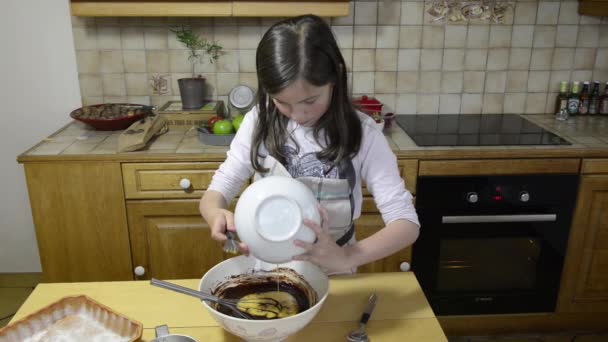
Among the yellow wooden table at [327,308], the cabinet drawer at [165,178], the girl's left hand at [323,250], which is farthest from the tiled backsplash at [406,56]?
the girl's left hand at [323,250]

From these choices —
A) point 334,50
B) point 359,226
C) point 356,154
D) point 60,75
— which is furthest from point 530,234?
point 60,75

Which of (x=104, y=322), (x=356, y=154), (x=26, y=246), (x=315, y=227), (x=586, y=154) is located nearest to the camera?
(x=315, y=227)

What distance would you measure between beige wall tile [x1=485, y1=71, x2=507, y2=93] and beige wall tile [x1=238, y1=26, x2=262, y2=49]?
102 centimetres

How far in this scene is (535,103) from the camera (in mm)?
2379

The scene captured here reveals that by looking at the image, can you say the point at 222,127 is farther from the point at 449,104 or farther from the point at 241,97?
the point at 449,104

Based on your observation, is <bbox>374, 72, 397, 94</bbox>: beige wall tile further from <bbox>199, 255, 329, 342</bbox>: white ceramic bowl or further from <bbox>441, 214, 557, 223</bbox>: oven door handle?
<bbox>199, 255, 329, 342</bbox>: white ceramic bowl

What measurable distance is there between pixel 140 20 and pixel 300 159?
52.4 inches

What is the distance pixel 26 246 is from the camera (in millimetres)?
2480

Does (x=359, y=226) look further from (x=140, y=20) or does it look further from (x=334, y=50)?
(x=140, y=20)

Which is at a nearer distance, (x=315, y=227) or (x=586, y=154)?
(x=315, y=227)

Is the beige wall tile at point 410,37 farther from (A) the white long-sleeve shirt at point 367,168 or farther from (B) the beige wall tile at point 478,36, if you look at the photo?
(A) the white long-sleeve shirt at point 367,168

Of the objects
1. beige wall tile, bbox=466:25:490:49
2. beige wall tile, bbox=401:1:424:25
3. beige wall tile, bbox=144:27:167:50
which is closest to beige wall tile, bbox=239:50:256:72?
beige wall tile, bbox=144:27:167:50

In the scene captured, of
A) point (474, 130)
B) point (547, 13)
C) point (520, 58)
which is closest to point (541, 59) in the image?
point (520, 58)

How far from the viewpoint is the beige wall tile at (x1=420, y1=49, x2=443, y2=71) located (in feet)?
7.50
